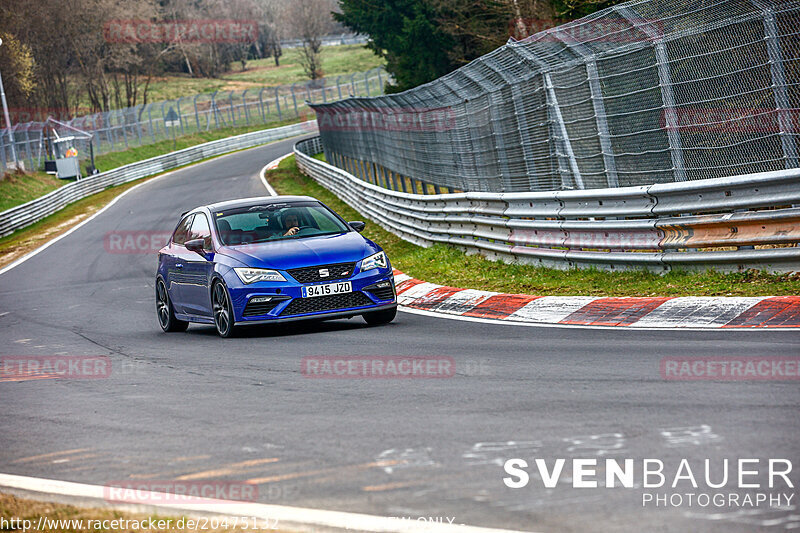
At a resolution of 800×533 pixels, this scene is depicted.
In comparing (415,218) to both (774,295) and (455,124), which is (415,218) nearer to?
(455,124)

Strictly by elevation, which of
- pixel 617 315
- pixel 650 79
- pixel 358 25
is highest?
pixel 358 25

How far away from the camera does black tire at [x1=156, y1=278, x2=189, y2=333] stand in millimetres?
13006

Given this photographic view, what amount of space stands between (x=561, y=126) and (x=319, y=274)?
171 inches

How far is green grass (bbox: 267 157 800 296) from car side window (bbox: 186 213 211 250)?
11.4 feet

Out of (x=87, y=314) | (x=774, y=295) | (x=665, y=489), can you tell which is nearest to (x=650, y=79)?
(x=774, y=295)

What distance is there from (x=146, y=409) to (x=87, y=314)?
943 centimetres

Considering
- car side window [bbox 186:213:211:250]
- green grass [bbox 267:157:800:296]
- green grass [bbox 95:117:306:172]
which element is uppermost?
green grass [bbox 95:117:306:172]

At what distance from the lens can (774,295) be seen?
31.1 ft

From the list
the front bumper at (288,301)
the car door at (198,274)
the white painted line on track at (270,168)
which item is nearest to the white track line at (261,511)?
the front bumper at (288,301)

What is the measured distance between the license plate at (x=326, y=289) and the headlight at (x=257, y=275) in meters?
0.27

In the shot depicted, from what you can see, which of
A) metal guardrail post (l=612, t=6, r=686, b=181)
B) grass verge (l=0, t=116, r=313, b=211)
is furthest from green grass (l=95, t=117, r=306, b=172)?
metal guardrail post (l=612, t=6, r=686, b=181)

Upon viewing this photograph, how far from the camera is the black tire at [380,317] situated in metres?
11.3

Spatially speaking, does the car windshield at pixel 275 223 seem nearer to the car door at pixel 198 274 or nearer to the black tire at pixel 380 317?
the car door at pixel 198 274

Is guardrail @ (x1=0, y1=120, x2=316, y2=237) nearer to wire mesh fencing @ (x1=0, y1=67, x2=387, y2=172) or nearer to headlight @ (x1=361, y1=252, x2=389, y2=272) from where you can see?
wire mesh fencing @ (x1=0, y1=67, x2=387, y2=172)
